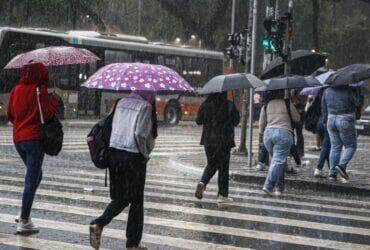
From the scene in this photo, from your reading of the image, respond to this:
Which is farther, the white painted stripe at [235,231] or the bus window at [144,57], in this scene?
the bus window at [144,57]

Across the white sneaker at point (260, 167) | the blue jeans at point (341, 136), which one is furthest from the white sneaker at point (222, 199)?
the white sneaker at point (260, 167)

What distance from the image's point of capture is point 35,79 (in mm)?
7973

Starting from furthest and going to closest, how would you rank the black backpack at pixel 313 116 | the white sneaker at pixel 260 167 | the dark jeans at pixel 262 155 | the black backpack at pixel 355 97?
the black backpack at pixel 313 116 → the dark jeans at pixel 262 155 → the white sneaker at pixel 260 167 → the black backpack at pixel 355 97

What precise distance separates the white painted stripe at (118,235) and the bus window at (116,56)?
22.7m

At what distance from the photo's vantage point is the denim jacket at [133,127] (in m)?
6.98

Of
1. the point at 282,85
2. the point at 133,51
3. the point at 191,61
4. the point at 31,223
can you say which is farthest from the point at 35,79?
the point at 191,61

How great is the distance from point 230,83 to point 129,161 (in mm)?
3925

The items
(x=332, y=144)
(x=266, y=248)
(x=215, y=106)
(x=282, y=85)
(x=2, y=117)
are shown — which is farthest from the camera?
(x=2, y=117)

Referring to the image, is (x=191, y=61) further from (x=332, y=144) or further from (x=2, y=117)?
(x=332, y=144)

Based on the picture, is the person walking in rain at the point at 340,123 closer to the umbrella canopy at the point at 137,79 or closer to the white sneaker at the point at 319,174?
the white sneaker at the point at 319,174

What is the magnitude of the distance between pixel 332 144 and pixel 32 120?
6427 millimetres

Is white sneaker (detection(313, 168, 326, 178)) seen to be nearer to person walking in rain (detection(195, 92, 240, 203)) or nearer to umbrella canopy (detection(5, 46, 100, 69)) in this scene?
person walking in rain (detection(195, 92, 240, 203))

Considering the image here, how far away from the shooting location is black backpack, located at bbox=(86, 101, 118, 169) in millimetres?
7020


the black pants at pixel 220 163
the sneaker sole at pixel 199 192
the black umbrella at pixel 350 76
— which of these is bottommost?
the sneaker sole at pixel 199 192
